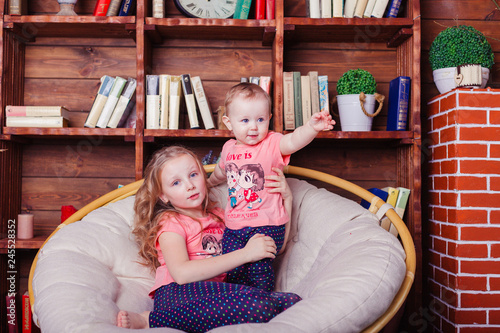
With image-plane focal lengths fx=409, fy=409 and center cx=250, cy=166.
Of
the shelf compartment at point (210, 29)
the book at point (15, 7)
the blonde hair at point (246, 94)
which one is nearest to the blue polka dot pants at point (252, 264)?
the blonde hair at point (246, 94)

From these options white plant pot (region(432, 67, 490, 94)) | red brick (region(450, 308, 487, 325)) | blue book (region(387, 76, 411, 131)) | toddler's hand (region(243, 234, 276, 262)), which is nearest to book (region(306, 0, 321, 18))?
blue book (region(387, 76, 411, 131))

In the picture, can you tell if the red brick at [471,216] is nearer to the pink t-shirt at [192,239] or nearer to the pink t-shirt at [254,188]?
the pink t-shirt at [254,188]

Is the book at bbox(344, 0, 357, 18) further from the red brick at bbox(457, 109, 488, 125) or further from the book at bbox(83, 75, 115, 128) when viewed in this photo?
the book at bbox(83, 75, 115, 128)

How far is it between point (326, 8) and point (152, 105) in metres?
0.95

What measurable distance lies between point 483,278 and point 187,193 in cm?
124

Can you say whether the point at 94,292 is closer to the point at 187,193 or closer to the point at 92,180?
the point at 187,193

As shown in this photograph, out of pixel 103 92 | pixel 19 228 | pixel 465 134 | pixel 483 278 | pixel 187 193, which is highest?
pixel 103 92

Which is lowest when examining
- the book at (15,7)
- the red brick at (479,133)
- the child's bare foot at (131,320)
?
the child's bare foot at (131,320)

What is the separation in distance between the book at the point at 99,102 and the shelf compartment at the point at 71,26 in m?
0.26

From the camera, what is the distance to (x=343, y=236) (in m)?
1.35

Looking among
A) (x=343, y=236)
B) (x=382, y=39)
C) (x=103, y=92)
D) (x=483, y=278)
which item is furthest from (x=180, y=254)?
(x=382, y=39)

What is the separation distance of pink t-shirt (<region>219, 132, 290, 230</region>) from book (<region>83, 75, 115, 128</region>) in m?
0.81

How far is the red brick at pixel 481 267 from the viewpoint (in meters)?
1.65

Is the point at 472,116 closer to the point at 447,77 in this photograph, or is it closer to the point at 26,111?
the point at 447,77
